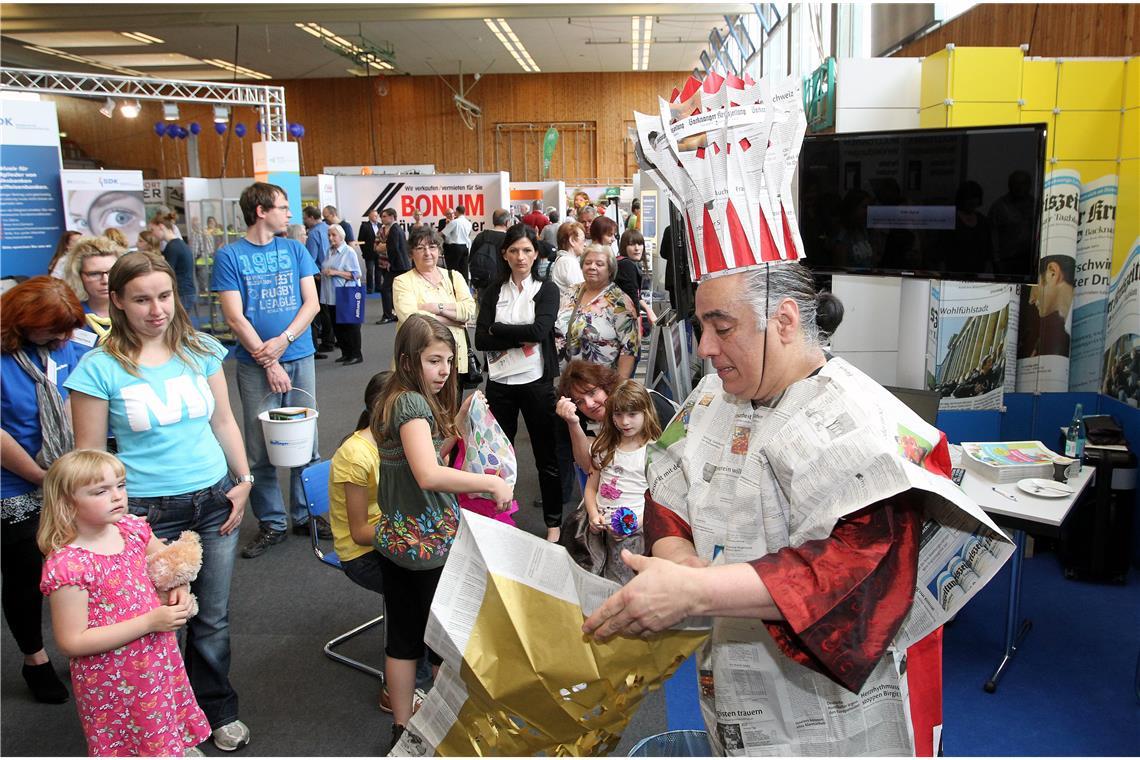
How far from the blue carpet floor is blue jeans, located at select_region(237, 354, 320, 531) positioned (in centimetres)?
221

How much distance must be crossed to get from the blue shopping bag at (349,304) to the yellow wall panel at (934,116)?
573 cm

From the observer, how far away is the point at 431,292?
15.4 ft

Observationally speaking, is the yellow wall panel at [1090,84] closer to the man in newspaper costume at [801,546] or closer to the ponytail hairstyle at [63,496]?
the man in newspaper costume at [801,546]

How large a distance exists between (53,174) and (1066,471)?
820 centimetres

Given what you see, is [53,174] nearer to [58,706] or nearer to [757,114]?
[58,706]

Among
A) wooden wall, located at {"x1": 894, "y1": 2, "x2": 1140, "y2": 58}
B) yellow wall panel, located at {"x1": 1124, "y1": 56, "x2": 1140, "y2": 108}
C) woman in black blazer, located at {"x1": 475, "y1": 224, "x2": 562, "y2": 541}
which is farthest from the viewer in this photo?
woman in black blazer, located at {"x1": 475, "y1": 224, "x2": 562, "y2": 541}

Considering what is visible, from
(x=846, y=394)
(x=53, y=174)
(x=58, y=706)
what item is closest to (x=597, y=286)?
(x=58, y=706)

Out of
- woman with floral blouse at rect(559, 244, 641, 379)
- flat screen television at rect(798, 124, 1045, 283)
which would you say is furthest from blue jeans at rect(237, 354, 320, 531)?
flat screen television at rect(798, 124, 1045, 283)

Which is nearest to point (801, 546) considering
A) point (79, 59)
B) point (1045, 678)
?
point (1045, 678)

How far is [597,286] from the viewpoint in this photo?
4406 millimetres

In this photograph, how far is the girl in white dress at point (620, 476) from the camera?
2938 mm

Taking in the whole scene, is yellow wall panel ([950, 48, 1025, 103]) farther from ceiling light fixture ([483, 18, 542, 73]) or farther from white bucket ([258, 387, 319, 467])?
ceiling light fixture ([483, 18, 542, 73])

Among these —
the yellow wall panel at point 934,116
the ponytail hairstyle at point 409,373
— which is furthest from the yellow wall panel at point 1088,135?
the ponytail hairstyle at point 409,373

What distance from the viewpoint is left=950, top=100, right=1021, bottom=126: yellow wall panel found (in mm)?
3969
